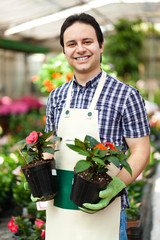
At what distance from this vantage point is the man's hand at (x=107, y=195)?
1207mm

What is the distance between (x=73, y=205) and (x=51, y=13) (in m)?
7.35

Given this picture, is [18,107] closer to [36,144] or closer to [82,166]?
[36,144]

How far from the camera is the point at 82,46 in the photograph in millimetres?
1416

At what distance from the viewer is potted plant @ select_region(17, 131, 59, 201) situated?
4.47 ft

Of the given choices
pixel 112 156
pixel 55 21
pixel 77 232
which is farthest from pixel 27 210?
pixel 55 21

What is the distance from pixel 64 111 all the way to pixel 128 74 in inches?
483

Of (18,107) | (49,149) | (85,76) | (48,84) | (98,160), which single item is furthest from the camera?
(18,107)

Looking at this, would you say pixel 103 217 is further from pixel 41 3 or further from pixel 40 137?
pixel 41 3

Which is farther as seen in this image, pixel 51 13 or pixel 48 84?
pixel 51 13

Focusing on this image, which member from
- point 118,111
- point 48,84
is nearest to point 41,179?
point 118,111

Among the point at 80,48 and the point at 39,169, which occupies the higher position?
the point at 80,48

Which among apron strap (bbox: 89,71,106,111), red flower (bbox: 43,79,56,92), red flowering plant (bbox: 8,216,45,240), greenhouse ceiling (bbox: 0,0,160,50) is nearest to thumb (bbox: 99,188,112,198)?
apron strap (bbox: 89,71,106,111)

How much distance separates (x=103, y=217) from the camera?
140 centimetres

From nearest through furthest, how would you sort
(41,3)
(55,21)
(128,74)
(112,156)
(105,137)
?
(112,156), (105,137), (41,3), (55,21), (128,74)
